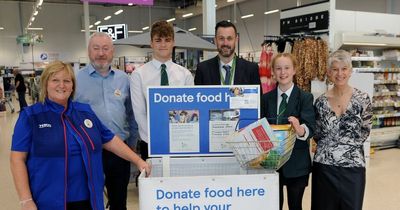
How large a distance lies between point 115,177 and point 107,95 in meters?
0.61

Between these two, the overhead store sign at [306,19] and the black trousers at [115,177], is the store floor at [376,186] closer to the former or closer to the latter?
the black trousers at [115,177]

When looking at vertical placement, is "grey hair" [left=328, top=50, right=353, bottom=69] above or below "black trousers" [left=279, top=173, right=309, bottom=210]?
above

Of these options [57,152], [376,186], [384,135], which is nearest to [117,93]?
[57,152]

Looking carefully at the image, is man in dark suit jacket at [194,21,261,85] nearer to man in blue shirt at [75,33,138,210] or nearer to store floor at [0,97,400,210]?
man in blue shirt at [75,33,138,210]

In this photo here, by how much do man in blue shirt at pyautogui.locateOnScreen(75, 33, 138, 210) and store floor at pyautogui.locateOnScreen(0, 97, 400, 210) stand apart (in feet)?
5.36

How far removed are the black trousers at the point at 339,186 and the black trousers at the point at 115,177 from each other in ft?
4.48

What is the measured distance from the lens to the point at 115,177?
8.48 ft

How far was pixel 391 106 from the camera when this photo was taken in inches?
282

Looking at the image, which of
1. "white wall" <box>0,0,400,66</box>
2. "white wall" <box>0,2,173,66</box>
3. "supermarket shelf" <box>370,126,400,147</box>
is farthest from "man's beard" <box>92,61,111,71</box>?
"white wall" <box>0,2,173,66</box>

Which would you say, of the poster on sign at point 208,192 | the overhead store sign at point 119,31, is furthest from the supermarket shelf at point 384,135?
the overhead store sign at point 119,31

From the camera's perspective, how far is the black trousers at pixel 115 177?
253 cm

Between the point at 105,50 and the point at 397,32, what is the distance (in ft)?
22.4

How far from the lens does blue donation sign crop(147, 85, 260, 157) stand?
1658mm

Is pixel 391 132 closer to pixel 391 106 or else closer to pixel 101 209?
pixel 391 106
